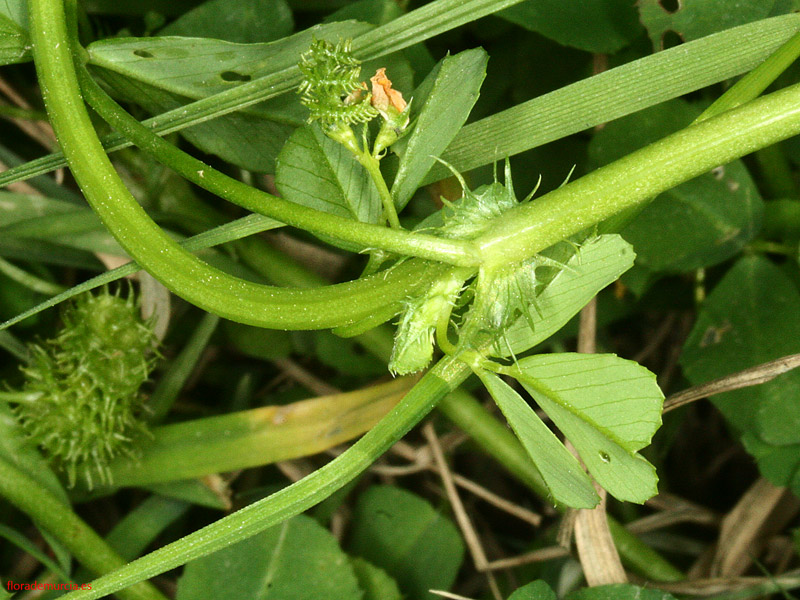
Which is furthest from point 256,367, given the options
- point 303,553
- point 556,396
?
point 556,396

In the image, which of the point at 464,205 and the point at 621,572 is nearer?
the point at 464,205

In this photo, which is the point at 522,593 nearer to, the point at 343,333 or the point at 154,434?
the point at 343,333

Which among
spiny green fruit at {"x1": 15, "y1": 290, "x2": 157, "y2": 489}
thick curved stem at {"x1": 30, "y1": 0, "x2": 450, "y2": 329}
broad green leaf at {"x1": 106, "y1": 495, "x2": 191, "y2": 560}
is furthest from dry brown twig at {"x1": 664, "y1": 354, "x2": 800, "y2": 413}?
broad green leaf at {"x1": 106, "y1": 495, "x2": 191, "y2": 560}

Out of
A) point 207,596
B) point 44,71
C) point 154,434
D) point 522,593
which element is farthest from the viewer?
point 154,434

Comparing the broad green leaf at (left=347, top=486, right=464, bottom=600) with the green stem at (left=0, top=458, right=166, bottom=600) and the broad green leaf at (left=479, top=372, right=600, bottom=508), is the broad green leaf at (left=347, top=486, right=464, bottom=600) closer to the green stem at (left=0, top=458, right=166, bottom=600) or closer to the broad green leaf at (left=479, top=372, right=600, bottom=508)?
the green stem at (left=0, top=458, right=166, bottom=600)

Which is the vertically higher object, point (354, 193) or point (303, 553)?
point (354, 193)

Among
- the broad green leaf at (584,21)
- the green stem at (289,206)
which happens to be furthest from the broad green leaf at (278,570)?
the broad green leaf at (584,21)
